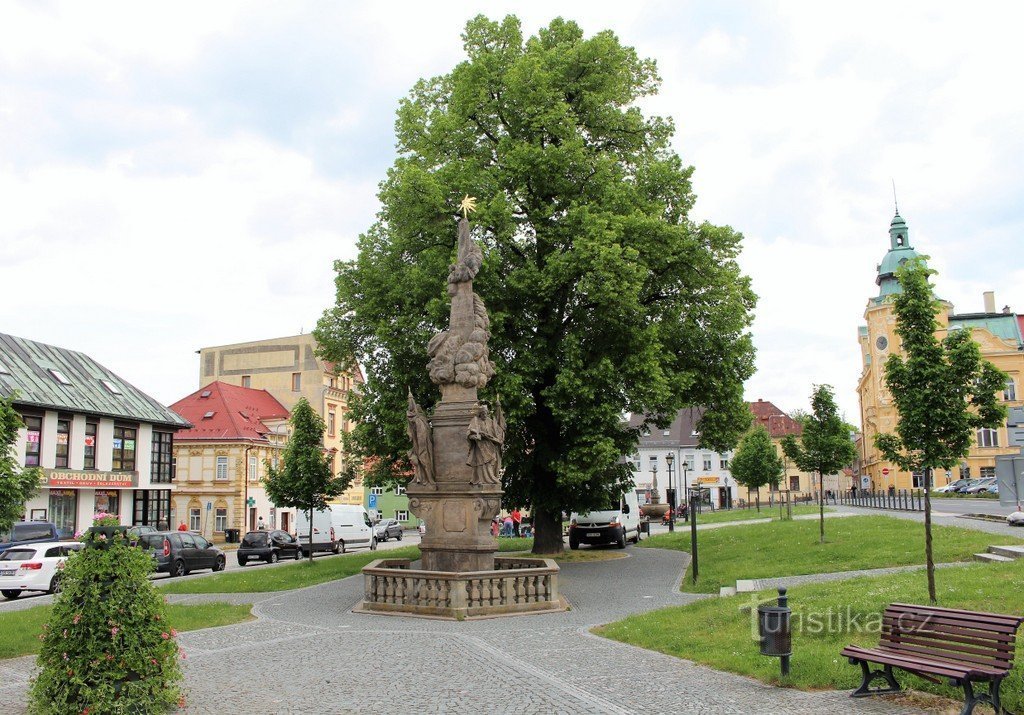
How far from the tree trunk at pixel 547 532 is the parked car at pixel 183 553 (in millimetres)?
11874

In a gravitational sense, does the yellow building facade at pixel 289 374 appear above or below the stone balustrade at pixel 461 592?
above

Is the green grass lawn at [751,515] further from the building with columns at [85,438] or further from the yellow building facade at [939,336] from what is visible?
the building with columns at [85,438]

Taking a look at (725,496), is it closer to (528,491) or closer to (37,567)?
(528,491)

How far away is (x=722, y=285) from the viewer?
974 inches

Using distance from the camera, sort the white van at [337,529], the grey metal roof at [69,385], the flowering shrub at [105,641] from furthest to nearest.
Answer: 1. the white van at [337,529]
2. the grey metal roof at [69,385]
3. the flowering shrub at [105,641]

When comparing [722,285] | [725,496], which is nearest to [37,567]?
[722,285]

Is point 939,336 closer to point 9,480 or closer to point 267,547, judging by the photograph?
point 267,547

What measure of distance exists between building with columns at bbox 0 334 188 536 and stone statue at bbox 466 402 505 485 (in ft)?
82.5

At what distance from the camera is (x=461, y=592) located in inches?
588

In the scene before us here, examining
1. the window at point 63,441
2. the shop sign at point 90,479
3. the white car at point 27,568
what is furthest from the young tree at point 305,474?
the window at point 63,441

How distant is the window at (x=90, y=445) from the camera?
A: 4047cm

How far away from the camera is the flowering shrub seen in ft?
24.8

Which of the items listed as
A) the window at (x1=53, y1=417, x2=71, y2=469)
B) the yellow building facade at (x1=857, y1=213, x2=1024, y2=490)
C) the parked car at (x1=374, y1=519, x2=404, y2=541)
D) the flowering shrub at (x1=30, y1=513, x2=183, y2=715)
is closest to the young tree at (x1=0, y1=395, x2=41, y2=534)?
the flowering shrub at (x1=30, y1=513, x2=183, y2=715)

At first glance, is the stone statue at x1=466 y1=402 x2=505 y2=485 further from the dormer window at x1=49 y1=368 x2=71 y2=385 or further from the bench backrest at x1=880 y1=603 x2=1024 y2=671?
the dormer window at x1=49 y1=368 x2=71 y2=385
